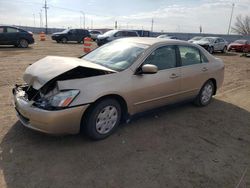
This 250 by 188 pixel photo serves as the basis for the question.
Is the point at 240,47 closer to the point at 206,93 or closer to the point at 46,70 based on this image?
the point at 206,93

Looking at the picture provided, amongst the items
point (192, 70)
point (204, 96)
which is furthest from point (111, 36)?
point (192, 70)

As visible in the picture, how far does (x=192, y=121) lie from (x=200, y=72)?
1201 mm

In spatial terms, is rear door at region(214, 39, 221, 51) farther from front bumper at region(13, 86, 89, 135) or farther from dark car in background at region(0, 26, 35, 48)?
front bumper at region(13, 86, 89, 135)

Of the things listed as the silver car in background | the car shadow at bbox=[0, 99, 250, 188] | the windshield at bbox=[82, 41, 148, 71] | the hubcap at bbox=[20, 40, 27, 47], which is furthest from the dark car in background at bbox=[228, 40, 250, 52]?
the windshield at bbox=[82, 41, 148, 71]

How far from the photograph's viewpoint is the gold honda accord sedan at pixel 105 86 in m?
3.64

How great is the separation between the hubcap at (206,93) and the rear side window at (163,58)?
139 centimetres

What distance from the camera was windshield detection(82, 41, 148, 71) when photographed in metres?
4.49

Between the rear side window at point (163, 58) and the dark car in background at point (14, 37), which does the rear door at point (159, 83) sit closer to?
the rear side window at point (163, 58)

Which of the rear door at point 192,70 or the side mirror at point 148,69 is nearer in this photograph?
the side mirror at point 148,69

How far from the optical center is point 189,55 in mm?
5637

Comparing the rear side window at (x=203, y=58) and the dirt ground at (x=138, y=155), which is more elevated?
the rear side window at (x=203, y=58)

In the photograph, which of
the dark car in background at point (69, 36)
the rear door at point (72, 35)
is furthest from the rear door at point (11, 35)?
the rear door at point (72, 35)

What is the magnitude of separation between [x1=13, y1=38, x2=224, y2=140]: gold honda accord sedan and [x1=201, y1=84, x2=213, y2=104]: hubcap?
0.47 meters

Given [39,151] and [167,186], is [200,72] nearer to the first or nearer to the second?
[167,186]
